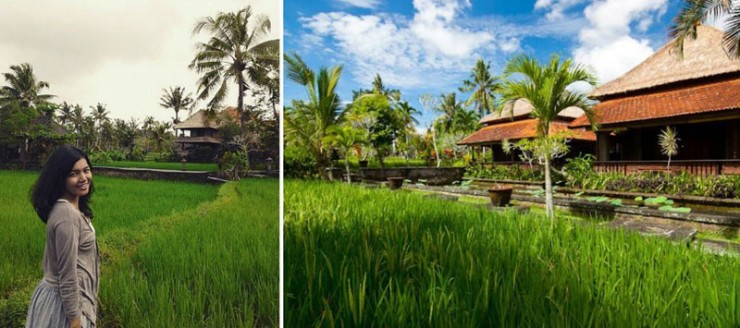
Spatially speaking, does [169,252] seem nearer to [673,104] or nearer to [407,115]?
[673,104]

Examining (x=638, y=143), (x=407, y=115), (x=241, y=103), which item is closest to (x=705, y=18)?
(x=638, y=143)

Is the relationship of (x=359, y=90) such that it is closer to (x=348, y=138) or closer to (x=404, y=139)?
(x=404, y=139)

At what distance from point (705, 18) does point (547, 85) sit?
121 inches

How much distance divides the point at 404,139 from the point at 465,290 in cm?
1436

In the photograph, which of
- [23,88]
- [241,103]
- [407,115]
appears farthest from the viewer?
[407,115]

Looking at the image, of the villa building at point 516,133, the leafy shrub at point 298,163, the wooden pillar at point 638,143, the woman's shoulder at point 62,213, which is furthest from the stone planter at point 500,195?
the woman's shoulder at point 62,213

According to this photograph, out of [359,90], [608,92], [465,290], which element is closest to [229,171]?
[465,290]

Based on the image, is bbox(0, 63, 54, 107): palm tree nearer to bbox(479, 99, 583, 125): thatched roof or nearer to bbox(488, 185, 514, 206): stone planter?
bbox(488, 185, 514, 206): stone planter

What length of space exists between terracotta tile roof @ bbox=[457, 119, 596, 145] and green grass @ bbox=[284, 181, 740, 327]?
759cm

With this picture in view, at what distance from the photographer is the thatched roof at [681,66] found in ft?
23.8

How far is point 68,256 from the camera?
0.82 m

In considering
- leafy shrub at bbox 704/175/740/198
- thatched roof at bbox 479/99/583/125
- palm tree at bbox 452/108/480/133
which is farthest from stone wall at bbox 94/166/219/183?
palm tree at bbox 452/108/480/133

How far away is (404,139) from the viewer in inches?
621

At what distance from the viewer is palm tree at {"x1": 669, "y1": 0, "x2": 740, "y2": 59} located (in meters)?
5.17
